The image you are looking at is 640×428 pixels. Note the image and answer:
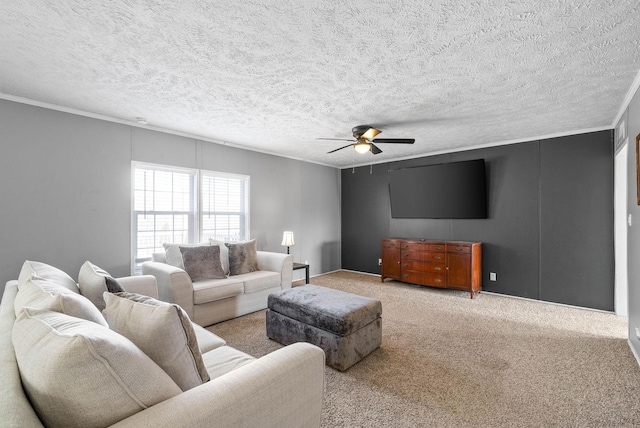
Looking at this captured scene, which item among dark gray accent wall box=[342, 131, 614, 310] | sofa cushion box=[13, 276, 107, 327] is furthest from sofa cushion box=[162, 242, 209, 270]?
dark gray accent wall box=[342, 131, 614, 310]

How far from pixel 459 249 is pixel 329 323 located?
3081mm

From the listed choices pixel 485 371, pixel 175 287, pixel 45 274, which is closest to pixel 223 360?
pixel 45 274

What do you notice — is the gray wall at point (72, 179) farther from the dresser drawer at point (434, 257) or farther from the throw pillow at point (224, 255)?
the dresser drawer at point (434, 257)

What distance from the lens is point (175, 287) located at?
317cm

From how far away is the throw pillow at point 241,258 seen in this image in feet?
13.5

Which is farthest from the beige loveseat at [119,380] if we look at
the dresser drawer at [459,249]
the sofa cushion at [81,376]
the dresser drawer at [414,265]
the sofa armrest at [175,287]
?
the dresser drawer at [414,265]

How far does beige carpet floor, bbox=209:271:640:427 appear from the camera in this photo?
1.92 m

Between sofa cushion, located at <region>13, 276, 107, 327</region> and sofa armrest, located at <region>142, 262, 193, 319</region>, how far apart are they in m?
1.76

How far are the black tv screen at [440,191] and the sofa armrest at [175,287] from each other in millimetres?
4106

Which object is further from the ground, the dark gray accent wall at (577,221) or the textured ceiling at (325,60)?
the textured ceiling at (325,60)

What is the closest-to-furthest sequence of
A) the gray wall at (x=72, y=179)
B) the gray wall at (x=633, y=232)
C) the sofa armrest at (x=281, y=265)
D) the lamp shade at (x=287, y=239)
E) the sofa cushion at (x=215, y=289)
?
the gray wall at (x=633, y=232) < the gray wall at (x=72, y=179) < the sofa cushion at (x=215, y=289) < the sofa armrest at (x=281, y=265) < the lamp shade at (x=287, y=239)

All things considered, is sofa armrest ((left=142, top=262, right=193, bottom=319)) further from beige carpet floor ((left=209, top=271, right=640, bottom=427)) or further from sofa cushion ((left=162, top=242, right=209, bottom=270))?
beige carpet floor ((left=209, top=271, right=640, bottom=427))

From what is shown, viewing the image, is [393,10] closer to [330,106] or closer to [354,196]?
[330,106]

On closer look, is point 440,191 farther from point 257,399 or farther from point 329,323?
point 257,399
